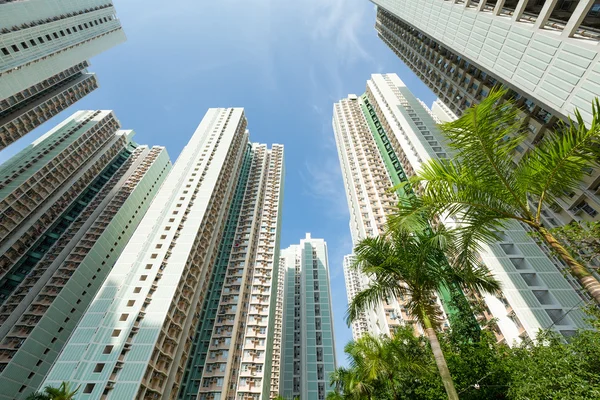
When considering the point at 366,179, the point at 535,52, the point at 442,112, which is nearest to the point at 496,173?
the point at 535,52

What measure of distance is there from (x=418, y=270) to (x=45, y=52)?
209 feet

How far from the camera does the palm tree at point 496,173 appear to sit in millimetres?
6707

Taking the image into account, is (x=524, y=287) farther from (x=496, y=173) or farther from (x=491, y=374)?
(x=496, y=173)

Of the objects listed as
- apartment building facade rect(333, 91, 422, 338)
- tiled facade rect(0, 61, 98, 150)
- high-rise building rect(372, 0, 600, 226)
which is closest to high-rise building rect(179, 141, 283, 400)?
apartment building facade rect(333, 91, 422, 338)

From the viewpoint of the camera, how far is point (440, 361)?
8711 mm

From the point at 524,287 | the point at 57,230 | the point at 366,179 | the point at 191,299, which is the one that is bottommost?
the point at 524,287

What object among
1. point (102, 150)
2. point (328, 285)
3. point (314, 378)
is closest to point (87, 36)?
point (102, 150)

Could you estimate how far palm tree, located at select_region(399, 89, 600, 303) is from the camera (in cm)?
671

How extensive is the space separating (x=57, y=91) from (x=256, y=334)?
2567 inches

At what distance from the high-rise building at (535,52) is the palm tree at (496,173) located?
12.4ft

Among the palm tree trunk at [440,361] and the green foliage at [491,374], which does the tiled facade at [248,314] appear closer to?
the green foliage at [491,374]

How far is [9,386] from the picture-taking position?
3347 cm

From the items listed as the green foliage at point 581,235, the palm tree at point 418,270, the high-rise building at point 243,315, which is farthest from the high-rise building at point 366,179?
the green foliage at point 581,235

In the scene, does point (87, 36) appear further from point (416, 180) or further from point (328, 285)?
point (328, 285)
